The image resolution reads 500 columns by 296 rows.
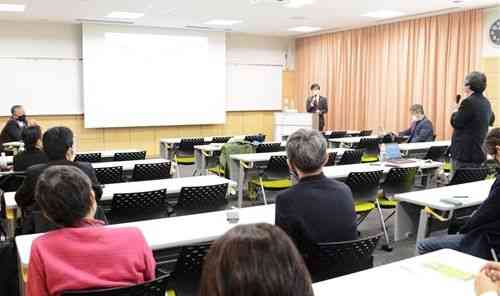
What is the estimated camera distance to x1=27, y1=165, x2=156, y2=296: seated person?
5.63 feet

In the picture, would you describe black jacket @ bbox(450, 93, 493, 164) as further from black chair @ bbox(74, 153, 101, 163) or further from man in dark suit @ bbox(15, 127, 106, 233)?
black chair @ bbox(74, 153, 101, 163)

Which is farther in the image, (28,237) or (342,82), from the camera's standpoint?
(342,82)

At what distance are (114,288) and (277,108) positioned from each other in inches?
473

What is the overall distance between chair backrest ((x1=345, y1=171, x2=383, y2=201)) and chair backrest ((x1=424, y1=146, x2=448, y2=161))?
6.87 ft

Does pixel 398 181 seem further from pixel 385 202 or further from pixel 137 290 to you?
pixel 137 290

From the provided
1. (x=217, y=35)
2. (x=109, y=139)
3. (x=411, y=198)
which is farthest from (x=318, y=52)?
(x=411, y=198)

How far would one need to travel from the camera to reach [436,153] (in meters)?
6.34

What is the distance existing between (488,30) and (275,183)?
5561 mm

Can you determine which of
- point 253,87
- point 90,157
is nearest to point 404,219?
point 90,157

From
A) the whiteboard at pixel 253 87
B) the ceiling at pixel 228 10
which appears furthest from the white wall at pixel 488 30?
the whiteboard at pixel 253 87

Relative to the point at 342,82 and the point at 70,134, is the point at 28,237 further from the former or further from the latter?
the point at 342,82

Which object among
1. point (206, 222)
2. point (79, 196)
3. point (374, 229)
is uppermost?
point (79, 196)

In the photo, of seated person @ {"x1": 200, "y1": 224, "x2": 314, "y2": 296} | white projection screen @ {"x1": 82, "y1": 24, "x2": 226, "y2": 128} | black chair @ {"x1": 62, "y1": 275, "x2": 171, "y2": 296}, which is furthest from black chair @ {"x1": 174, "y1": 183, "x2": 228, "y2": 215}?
white projection screen @ {"x1": 82, "y1": 24, "x2": 226, "y2": 128}

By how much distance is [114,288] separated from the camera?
1704mm
